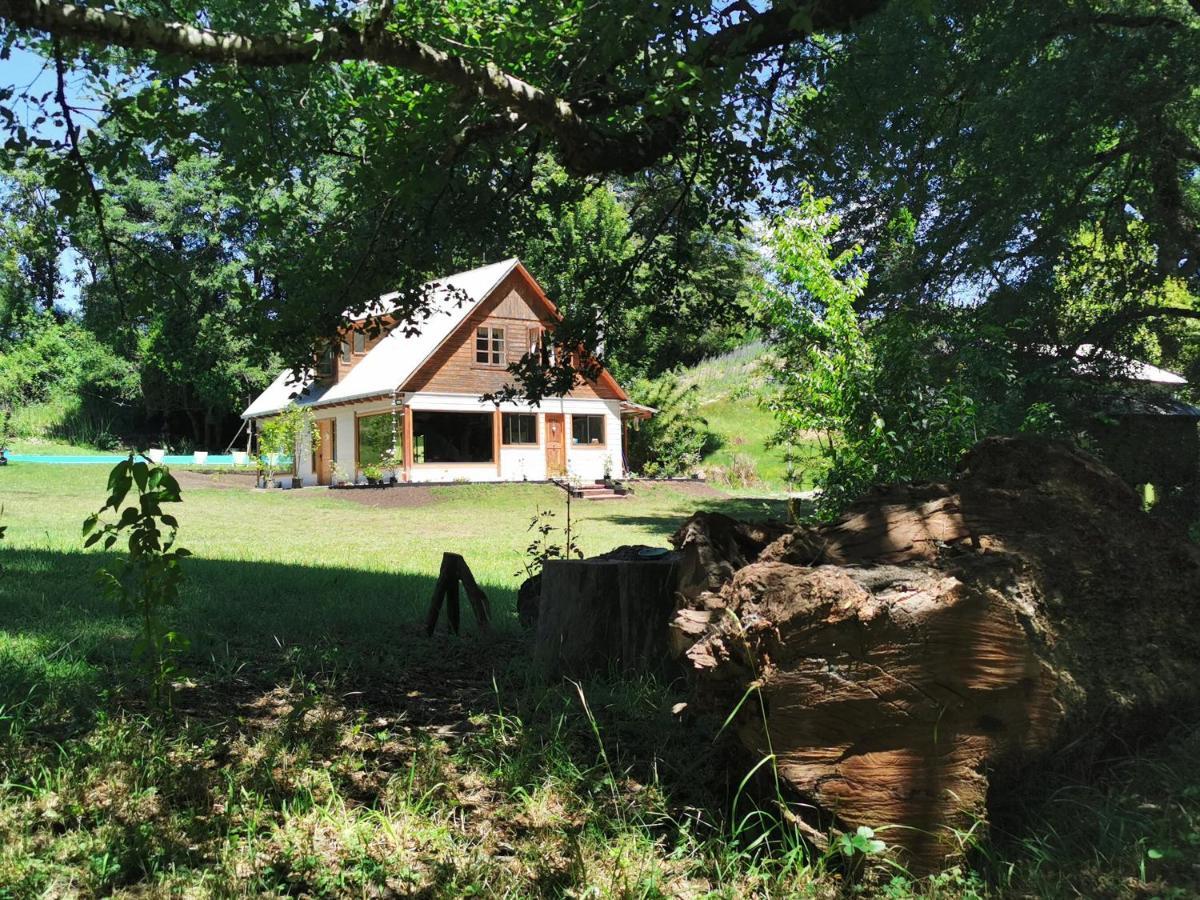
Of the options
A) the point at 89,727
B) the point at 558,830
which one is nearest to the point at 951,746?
the point at 558,830

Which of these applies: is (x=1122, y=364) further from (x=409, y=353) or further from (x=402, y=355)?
(x=402, y=355)

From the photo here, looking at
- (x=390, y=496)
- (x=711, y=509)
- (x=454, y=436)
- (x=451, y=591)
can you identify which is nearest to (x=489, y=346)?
(x=454, y=436)

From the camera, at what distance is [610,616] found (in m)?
4.76

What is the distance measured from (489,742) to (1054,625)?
225 centimetres

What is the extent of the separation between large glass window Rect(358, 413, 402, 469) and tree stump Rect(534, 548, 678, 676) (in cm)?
2328

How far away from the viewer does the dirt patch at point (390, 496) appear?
925 inches

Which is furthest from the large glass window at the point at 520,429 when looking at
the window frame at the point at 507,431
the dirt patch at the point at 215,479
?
the dirt patch at the point at 215,479

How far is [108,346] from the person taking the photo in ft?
145

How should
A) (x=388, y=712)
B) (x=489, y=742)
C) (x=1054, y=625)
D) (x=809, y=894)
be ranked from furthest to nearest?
(x=388, y=712) < (x=489, y=742) < (x=1054, y=625) < (x=809, y=894)

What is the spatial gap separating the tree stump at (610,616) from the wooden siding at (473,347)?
23140 mm


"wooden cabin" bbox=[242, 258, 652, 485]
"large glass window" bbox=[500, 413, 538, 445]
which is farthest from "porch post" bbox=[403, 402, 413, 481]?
"large glass window" bbox=[500, 413, 538, 445]

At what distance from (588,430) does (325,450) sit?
952 centimetres

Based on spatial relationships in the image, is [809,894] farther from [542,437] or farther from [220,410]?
[220,410]

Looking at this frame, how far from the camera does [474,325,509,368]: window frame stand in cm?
2928
